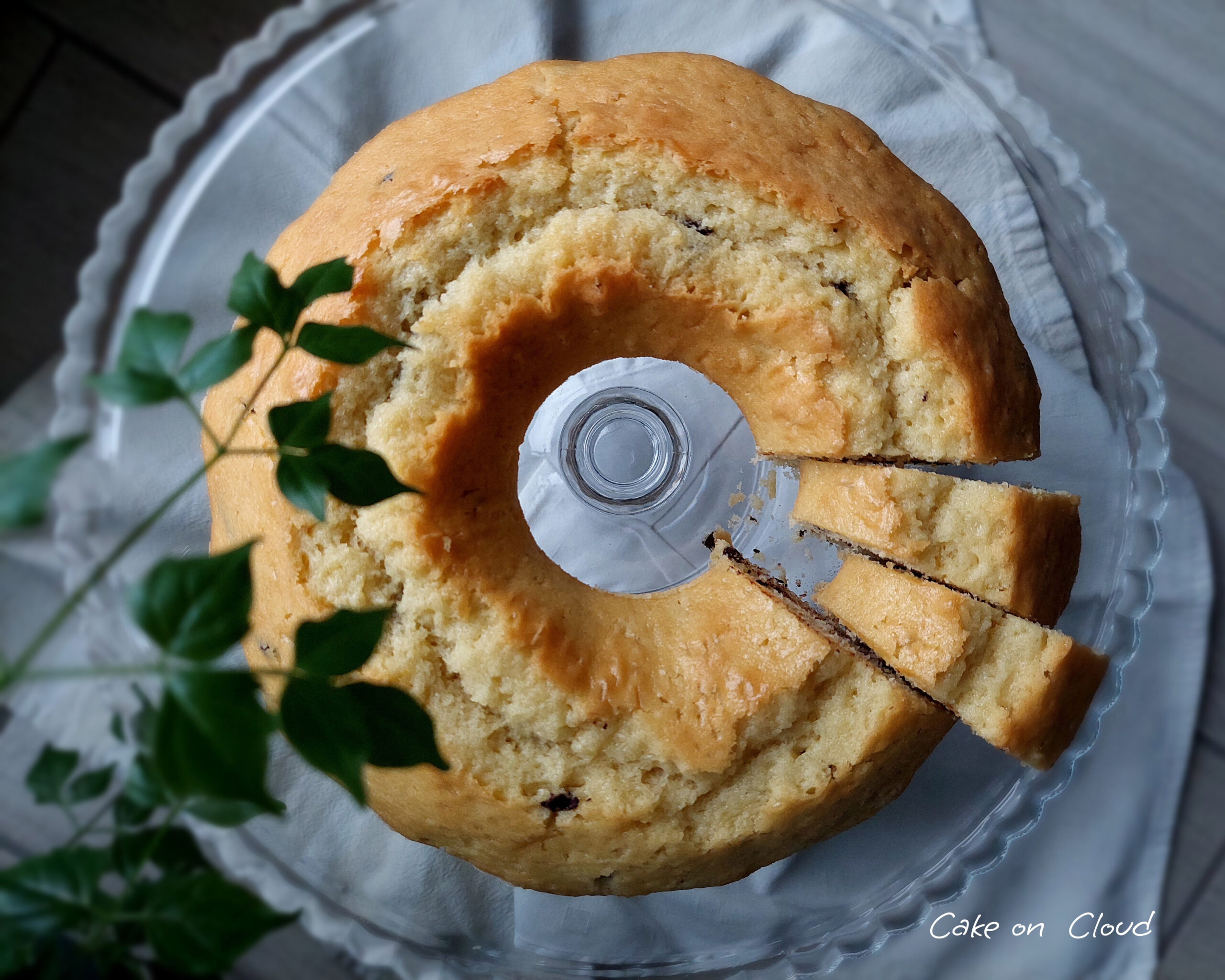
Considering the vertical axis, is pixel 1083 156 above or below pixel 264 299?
above

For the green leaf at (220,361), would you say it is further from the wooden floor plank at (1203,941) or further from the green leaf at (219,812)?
the wooden floor plank at (1203,941)

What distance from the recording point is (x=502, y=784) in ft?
3.50

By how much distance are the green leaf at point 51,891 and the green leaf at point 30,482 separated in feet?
0.95

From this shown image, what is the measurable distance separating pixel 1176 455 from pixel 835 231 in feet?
3.68

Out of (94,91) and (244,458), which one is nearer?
(244,458)

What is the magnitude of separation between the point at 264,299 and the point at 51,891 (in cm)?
46

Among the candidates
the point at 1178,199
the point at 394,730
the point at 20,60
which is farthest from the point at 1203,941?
the point at 20,60

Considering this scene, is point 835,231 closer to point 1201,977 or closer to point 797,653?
point 797,653

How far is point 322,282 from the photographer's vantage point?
0.77 meters

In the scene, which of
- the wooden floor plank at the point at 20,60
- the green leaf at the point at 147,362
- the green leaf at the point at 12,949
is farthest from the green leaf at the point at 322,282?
the wooden floor plank at the point at 20,60

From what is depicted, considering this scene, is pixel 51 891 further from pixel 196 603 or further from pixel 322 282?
pixel 322 282

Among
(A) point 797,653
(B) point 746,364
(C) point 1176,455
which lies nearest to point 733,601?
(A) point 797,653

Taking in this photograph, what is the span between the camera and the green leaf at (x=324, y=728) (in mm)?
584

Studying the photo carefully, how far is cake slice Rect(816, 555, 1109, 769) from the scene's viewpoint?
1.07 meters
